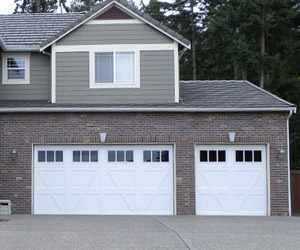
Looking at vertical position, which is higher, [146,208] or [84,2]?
[84,2]

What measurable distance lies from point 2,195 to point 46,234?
18.1ft

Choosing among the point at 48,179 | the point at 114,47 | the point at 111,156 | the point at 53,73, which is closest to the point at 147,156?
the point at 111,156

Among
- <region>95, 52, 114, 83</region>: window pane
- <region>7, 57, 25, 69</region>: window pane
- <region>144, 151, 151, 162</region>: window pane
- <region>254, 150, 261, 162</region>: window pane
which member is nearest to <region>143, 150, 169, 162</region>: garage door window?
<region>144, 151, 151, 162</region>: window pane

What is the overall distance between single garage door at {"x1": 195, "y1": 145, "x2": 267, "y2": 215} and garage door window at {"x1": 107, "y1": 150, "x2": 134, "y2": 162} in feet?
6.66

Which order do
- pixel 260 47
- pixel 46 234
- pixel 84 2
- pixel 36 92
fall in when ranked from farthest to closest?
pixel 84 2
pixel 260 47
pixel 36 92
pixel 46 234

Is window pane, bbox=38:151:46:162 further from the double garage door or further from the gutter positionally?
the gutter

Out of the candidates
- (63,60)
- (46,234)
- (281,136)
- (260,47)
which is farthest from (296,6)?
(46,234)

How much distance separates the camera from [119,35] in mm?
16484

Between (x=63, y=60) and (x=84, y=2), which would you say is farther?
(x=84, y=2)

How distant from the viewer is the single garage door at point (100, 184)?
15906 mm

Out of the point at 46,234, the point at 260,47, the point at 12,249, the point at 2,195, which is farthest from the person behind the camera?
the point at 260,47

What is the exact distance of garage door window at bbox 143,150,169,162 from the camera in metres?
16.0

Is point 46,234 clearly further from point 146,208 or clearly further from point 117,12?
point 117,12

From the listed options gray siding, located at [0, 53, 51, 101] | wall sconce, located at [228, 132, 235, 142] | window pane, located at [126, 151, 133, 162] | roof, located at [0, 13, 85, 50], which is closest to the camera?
wall sconce, located at [228, 132, 235, 142]
